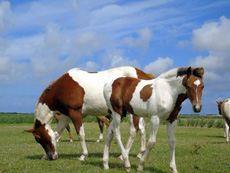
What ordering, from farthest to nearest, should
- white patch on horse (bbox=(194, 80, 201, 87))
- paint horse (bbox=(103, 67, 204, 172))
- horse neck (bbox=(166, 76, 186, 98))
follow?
horse neck (bbox=(166, 76, 186, 98)) < paint horse (bbox=(103, 67, 204, 172)) < white patch on horse (bbox=(194, 80, 201, 87))

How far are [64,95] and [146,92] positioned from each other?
3.53 m

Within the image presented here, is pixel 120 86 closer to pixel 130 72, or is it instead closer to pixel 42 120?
pixel 130 72

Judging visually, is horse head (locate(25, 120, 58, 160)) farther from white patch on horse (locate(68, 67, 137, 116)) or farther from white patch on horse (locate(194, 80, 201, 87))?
white patch on horse (locate(194, 80, 201, 87))

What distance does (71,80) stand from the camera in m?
9.88

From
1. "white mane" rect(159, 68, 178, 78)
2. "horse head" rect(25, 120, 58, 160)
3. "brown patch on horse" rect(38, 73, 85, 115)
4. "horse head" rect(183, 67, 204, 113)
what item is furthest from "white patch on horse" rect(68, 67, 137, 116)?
"horse head" rect(183, 67, 204, 113)

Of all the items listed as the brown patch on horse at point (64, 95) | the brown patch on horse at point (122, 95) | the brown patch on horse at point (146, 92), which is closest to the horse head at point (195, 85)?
the brown patch on horse at point (146, 92)

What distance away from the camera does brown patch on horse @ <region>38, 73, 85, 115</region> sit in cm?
954

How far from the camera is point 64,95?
968 centimetres

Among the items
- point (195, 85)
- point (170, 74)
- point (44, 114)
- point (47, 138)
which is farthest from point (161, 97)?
point (44, 114)

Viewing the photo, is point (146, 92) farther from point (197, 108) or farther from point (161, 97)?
point (197, 108)

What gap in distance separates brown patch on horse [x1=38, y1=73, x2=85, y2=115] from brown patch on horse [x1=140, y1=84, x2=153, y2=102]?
2.99m

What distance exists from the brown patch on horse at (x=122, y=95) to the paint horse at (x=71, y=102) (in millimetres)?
1942

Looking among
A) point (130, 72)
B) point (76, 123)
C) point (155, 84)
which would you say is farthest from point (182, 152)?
point (155, 84)

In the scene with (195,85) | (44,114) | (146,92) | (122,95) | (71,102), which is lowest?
(44,114)
